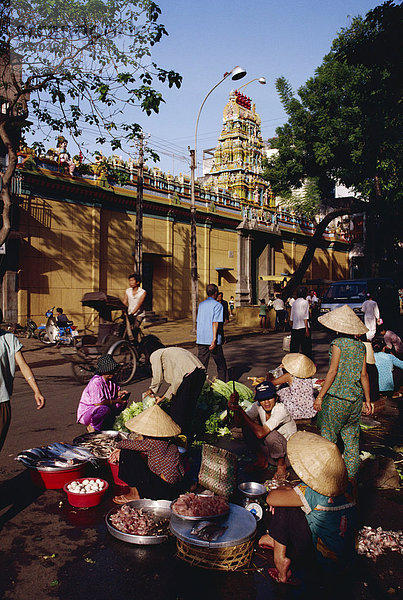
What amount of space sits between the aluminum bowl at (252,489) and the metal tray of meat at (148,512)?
32.1 inches

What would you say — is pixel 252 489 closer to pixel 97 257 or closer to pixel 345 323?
pixel 345 323

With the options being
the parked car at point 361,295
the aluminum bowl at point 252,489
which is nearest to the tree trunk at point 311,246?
the parked car at point 361,295

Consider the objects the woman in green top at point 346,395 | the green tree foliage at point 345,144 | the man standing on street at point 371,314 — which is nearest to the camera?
the woman in green top at point 346,395

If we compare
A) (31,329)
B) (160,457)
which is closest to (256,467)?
(160,457)

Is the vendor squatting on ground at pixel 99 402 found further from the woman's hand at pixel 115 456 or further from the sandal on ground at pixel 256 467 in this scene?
the sandal on ground at pixel 256 467

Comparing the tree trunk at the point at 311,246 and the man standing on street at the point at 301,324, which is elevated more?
the tree trunk at the point at 311,246

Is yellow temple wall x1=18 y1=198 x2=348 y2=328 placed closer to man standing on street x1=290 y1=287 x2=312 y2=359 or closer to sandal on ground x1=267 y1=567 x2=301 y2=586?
man standing on street x1=290 y1=287 x2=312 y2=359

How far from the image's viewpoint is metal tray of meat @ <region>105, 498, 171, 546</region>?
12.3 feet

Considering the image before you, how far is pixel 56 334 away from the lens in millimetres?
16859

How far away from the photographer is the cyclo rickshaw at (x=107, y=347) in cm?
970

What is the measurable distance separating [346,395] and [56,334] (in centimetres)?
1374

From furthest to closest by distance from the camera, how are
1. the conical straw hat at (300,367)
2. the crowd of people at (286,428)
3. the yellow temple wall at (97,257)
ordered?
the yellow temple wall at (97,257)
the conical straw hat at (300,367)
the crowd of people at (286,428)

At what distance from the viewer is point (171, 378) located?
6.13 meters

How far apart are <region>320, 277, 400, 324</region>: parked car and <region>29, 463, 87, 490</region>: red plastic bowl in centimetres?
1829
